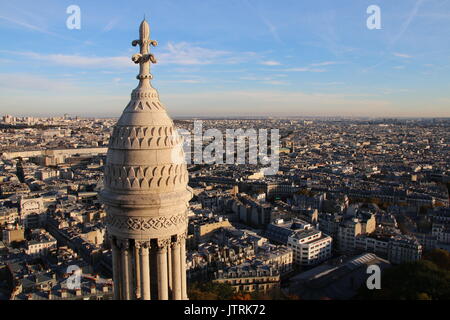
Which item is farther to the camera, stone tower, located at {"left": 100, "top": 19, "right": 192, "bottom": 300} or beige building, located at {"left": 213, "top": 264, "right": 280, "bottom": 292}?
beige building, located at {"left": 213, "top": 264, "right": 280, "bottom": 292}

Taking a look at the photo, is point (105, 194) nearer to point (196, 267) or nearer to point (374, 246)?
point (196, 267)

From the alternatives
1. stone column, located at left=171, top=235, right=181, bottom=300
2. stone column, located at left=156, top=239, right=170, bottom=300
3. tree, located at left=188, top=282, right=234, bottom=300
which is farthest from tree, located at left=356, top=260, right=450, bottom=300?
stone column, located at left=156, top=239, right=170, bottom=300

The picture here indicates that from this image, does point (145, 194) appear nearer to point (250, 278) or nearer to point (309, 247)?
point (250, 278)

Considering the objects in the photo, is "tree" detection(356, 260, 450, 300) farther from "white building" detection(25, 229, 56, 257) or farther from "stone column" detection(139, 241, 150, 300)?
"white building" detection(25, 229, 56, 257)

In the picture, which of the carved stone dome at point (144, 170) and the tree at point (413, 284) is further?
the tree at point (413, 284)

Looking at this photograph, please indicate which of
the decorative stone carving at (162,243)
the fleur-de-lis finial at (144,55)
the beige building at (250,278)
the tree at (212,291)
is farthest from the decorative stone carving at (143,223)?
the beige building at (250,278)

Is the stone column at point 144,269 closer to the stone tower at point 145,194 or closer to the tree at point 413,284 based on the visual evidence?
the stone tower at point 145,194

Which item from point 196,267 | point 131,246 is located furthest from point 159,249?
point 196,267
